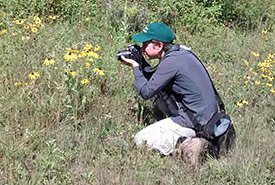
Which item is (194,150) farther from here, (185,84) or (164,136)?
(185,84)

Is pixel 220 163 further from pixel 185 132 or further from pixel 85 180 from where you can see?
pixel 85 180

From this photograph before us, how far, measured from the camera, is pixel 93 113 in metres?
4.25

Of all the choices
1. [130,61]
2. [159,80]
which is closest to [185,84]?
[159,80]

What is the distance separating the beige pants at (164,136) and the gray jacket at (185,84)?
0.07 meters

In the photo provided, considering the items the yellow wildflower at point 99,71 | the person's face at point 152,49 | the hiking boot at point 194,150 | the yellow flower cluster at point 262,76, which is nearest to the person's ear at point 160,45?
the person's face at point 152,49

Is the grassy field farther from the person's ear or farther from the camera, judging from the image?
the person's ear

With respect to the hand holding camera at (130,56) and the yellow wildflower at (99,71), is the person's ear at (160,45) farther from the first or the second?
the yellow wildflower at (99,71)

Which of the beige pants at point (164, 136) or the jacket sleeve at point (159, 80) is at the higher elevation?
the jacket sleeve at point (159, 80)

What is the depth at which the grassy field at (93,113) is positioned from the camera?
356 cm

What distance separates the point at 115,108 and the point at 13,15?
9.19 ft

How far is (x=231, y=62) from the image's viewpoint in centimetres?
627

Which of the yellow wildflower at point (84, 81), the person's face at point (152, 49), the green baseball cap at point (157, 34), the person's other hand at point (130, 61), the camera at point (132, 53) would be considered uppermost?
the green baseball cap at point (157, 34)

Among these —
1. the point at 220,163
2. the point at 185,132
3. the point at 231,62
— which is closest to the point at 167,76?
the point at 185,132

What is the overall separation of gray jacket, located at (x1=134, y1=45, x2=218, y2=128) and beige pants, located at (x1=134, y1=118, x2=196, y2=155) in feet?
0.22
